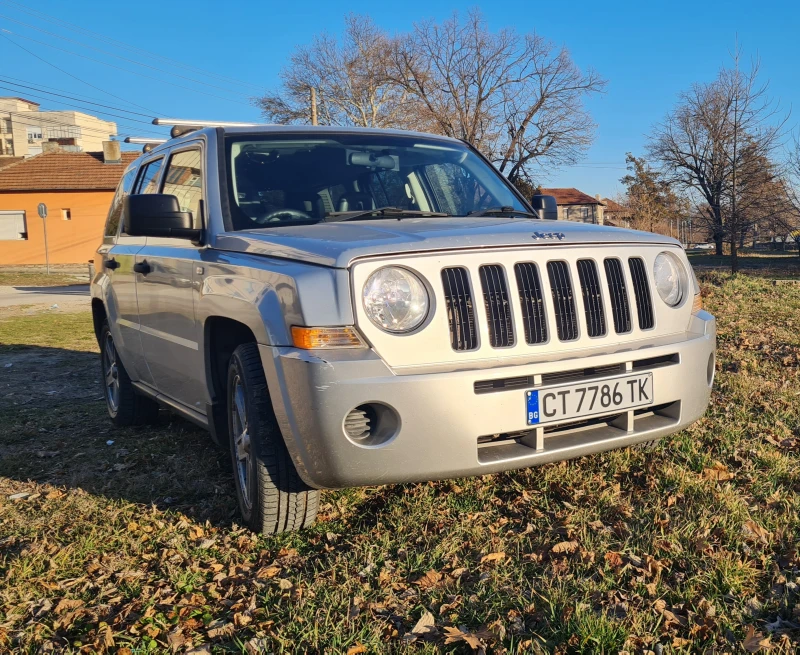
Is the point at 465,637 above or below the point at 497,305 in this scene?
below

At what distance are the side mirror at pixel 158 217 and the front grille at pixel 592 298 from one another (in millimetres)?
1887

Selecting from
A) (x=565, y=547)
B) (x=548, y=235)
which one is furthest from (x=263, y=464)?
(x=548, y=235)

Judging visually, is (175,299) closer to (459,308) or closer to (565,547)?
(459,308)

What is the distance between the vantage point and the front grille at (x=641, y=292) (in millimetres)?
3416

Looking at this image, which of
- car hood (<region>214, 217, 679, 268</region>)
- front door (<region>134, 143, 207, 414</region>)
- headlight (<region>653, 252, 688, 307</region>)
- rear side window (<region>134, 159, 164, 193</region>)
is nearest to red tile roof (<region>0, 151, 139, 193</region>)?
rear side window (<region>134, 159, 164, 193</region>)

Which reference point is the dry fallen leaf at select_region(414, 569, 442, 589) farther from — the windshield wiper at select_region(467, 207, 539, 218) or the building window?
the building window

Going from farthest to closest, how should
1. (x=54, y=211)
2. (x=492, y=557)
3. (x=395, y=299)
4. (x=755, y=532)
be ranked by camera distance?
(x=54, y=211)
(x=755, y=532)
(x=492, y=557)
(x=395, y=299)

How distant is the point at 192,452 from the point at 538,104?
4039 centimetres

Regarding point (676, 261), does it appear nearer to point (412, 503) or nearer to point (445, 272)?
point (445, 272)

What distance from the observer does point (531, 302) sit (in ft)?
10.2

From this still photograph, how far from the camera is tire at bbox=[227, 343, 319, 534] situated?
125 inches

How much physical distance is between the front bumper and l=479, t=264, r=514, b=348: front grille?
134mm

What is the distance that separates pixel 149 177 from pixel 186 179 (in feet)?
3.39

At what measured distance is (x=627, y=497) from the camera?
3.68 meters
